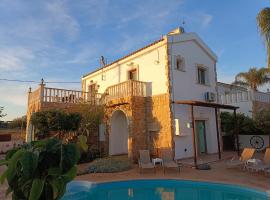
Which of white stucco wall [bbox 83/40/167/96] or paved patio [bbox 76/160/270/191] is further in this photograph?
white stucco wall [bbox 83/40/167/96]

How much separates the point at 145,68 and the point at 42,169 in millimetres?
13749

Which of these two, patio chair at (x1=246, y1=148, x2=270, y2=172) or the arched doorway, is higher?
the arched doorway

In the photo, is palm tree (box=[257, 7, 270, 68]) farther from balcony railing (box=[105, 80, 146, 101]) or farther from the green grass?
the green grass

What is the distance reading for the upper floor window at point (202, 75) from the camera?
17.0 m

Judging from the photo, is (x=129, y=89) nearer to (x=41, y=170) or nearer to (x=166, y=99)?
(x=166, y=99)

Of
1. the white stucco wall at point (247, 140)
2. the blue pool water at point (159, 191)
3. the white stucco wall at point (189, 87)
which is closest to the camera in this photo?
the blue pool water at point (159, 191)

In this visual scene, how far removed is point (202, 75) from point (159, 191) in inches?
424

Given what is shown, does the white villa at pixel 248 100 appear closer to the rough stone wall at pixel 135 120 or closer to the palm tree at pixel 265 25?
the rough stone wall at pixel 135 120

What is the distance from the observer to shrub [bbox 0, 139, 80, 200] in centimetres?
265

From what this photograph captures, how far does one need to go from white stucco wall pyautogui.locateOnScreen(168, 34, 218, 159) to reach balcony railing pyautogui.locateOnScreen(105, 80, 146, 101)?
2252mm

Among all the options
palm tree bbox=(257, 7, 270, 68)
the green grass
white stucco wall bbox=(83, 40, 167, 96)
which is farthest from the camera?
white stucco wall bbox=(83, 40, 167, 96)

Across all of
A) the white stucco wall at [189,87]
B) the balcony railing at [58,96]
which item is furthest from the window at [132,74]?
the white stucco wall at [189,87]

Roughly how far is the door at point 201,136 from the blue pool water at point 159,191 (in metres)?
6.50

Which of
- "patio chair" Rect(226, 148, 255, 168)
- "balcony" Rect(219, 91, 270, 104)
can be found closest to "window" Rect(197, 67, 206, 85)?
"balcony" Rect(219, 91, 270, 104)
